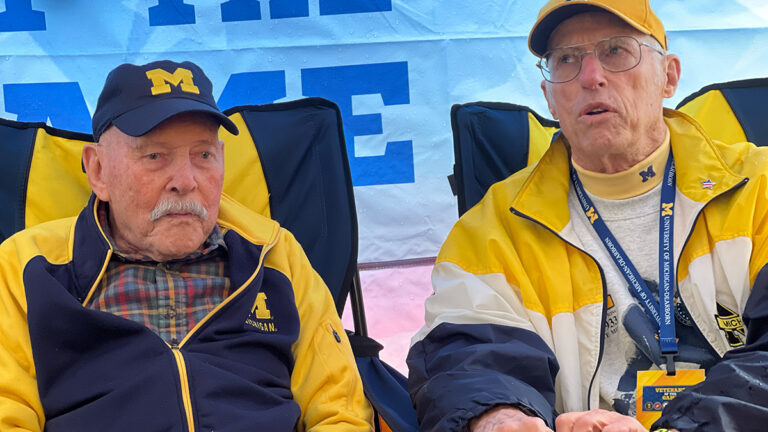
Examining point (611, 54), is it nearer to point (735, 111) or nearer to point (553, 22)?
point (553, 22)

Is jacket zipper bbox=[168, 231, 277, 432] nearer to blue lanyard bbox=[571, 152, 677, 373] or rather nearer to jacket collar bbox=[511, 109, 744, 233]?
jacket collar bbox=[511, 109, 744, 233]

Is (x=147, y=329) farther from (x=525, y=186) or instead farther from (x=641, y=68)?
(x=641, y=68)

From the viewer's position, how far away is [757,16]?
10.5 ft

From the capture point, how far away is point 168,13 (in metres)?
3.02

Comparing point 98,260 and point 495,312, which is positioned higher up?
point 98,260

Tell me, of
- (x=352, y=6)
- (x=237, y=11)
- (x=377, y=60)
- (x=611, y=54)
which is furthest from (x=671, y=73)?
(x=237, y=11)

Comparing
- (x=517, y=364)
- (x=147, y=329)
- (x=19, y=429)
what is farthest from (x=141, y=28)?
(x=517, y=364)

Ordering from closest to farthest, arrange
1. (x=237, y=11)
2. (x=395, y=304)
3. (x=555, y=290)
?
1. (x=555, y=290)
2. (x=237, y=11)
3. (x=395, y=304)

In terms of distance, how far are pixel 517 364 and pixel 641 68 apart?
2.79ft

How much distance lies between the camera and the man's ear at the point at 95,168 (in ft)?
6.42

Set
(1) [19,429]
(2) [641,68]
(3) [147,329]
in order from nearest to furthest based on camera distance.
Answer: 1. (1) [19,429]
2. (3) [147,329]
3. (2) [641,68]

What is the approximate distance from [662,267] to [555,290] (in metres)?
0.27

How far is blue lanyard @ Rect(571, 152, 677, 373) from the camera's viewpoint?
190 cm

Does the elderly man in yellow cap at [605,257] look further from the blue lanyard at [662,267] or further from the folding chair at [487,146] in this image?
the folding chair at [487,146]
